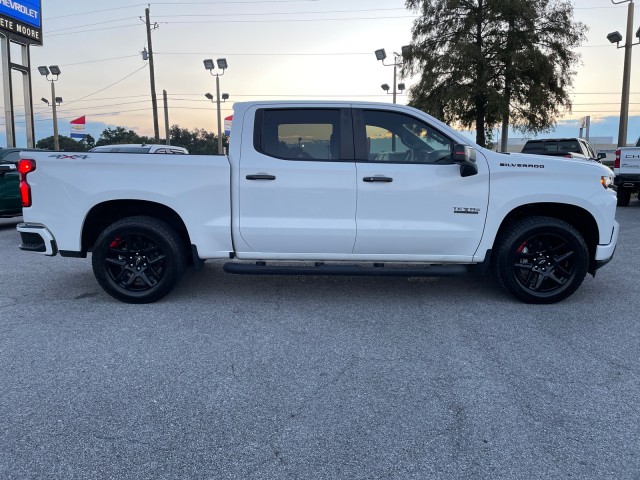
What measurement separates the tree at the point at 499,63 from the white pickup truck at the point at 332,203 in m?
21.3

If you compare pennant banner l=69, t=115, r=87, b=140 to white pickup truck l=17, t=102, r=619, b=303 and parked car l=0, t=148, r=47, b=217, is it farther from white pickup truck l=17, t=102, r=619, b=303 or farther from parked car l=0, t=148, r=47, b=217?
white pickup truck l=17, t=102, r=619, b=303

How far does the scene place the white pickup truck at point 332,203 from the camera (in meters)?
4.85

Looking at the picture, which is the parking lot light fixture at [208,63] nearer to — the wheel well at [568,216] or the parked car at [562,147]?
the parked car at [562,147]

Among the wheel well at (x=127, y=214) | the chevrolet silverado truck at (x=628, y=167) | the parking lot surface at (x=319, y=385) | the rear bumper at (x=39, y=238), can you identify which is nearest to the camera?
the parking lot surface at (x=319, y=385)

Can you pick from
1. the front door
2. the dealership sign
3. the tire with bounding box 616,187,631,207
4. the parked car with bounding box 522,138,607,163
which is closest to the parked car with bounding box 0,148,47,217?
the front door

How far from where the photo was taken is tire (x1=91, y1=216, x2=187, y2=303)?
5000 millimetres

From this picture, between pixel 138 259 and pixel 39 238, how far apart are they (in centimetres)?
98

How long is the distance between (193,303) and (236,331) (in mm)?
1021

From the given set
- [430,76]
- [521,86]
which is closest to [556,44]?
[521,86]

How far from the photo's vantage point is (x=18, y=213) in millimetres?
10617

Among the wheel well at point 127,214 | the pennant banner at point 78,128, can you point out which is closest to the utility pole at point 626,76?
the wheel well at point 127,214

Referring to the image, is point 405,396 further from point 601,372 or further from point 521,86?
point 521,86

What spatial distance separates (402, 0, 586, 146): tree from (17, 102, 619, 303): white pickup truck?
70.0ft

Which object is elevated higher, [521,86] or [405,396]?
[521,86]
